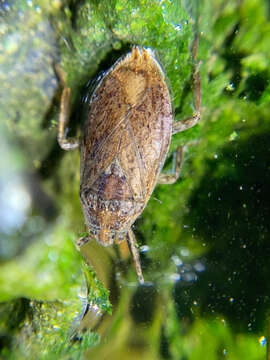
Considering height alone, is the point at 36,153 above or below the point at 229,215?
above

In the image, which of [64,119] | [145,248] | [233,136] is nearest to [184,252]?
[145,248]

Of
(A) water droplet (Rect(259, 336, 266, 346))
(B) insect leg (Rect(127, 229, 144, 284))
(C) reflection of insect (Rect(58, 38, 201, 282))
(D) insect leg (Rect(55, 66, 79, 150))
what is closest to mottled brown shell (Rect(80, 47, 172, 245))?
(C) reflection of insect (Rect(58, 38, 201, 282))

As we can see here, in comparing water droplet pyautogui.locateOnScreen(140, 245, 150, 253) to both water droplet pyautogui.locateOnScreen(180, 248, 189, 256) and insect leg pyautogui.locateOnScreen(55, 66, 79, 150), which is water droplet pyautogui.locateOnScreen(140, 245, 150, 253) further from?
insect leg pyautogui.locateOnScreen(55, 66, 79, 150)

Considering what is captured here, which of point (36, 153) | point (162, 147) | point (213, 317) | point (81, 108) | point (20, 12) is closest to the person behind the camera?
point (162, 147)

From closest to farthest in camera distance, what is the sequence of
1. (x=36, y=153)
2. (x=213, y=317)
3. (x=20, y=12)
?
(x=20, y=12)
(x=213, y=317)
(x=36, y=153)

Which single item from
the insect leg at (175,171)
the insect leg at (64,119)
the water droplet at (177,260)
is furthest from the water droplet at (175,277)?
the insect leg at (64,119)

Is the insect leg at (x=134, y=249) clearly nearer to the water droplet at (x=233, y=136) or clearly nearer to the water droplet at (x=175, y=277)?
the water droplet at (x=175, y=277)

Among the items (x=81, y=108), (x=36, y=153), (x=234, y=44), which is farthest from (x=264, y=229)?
(x=36, y=153)

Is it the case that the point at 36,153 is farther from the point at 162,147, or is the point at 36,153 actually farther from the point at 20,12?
the point at 162,147
